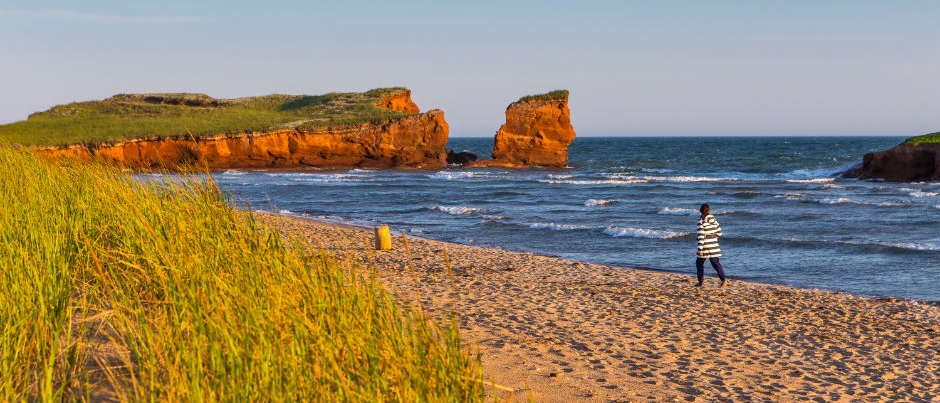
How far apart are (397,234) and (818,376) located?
16.9 metres

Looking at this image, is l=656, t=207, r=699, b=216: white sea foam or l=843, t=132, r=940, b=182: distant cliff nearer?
l=656, t=207, r=699, b=216: white sea foam

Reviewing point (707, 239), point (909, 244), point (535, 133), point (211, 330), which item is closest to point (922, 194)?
point (909, 244)

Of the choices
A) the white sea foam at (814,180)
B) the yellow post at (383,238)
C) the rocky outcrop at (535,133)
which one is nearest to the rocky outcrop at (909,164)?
the white sea foam at (814,180)

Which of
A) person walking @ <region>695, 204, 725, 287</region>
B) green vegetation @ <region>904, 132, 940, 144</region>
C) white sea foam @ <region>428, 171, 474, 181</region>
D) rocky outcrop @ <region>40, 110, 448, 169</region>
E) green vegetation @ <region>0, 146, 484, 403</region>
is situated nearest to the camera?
green vegetation @ <region>0, 146, 484, 403</region>

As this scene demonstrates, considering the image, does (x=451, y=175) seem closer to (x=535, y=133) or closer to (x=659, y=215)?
(x=535, y=133)

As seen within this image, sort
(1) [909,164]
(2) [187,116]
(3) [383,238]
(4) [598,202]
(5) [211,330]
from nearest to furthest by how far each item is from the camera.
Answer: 1. (5) [211,330]
2. (3) [383,238]
3. (4) [598,202]
4. (1) [909,164]
5. (2) [187,116]

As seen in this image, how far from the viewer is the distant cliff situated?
43.0 metres

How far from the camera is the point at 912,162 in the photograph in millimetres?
43688

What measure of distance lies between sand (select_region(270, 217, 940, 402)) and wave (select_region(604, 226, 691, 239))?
22.4 feet

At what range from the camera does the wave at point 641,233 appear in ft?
78.5

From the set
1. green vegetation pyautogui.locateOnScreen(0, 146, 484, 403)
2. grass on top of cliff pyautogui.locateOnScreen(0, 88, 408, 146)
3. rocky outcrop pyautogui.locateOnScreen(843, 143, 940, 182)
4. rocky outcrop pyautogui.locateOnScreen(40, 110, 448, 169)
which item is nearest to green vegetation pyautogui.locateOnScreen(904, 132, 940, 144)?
rocky outcrop pyautogui.locateOnScreen(843, 143, 940, 182)

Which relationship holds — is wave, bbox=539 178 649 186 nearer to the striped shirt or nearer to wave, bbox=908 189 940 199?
wave, bbox=908 189 940 199

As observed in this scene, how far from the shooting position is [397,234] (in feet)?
82.2

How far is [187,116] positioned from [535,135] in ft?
98.1
